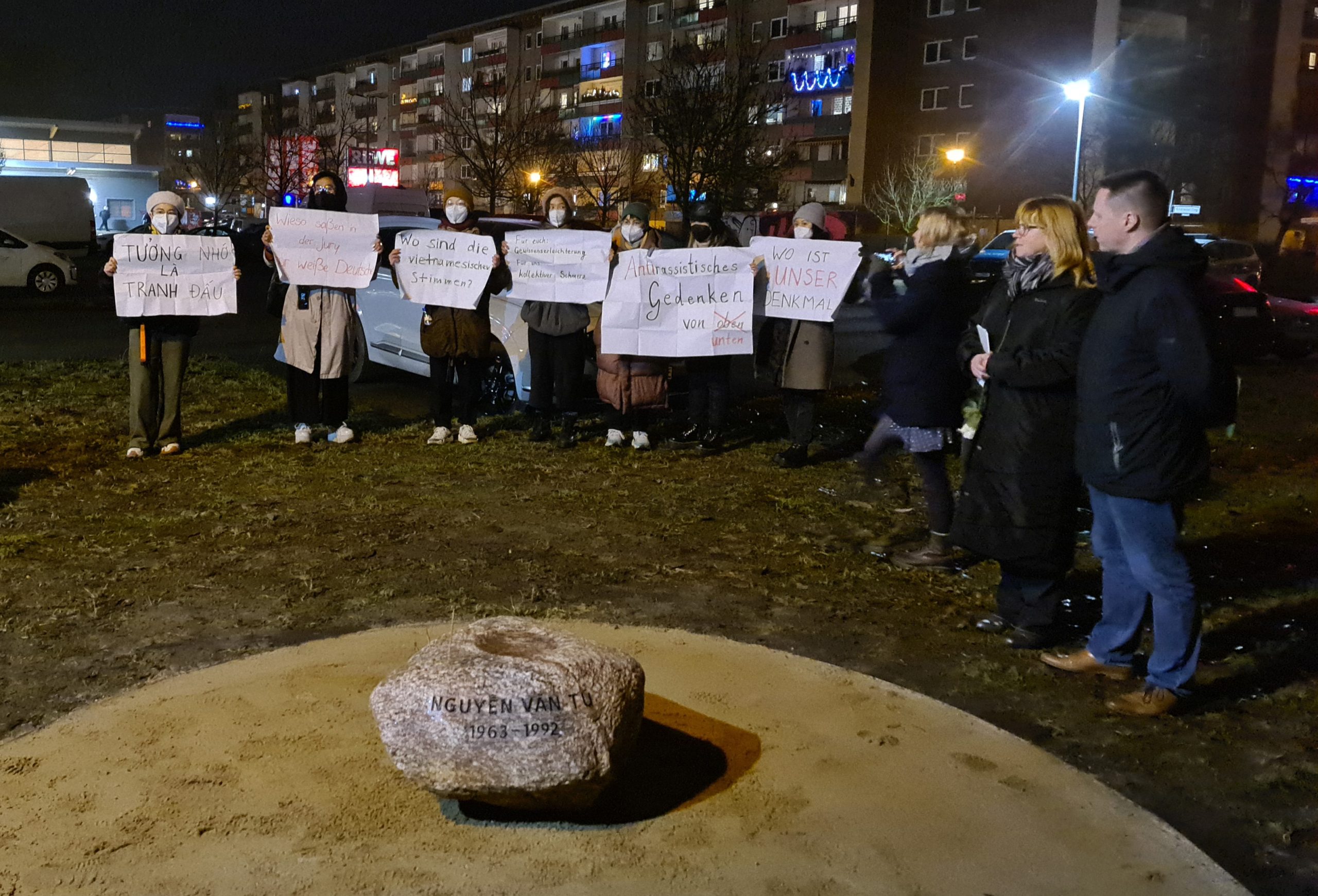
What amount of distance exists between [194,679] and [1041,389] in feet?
12.4

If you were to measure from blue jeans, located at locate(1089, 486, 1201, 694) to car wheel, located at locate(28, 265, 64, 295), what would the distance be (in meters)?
26.2

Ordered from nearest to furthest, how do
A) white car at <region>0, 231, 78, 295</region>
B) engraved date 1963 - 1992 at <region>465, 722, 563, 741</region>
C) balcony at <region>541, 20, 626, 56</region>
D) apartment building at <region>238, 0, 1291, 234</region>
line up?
engraved date 1963 - 1992 at <region>465, 722, 563, 741</region>
white car at <region>0, 231, 78, 295</region>
apartment building at <region>238, 0, 1291, 234</region>
balcony at <region>541, 20, 626, 56</region>

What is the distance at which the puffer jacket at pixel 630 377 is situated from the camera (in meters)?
9.57

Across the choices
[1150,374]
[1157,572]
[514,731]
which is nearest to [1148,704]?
[1157,572]

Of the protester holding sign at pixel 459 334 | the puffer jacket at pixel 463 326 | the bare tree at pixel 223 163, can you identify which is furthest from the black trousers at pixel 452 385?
the bare tree at pixel 223 163

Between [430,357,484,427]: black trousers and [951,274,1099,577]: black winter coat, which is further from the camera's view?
[430,357,484,427]: black trousers

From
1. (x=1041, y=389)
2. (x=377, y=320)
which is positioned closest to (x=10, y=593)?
(x=1041, y=389)

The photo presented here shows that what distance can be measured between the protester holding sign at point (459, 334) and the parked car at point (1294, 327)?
537 inches

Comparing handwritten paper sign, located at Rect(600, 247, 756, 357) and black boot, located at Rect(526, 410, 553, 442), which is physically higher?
handwritten paper sign, located at Rect(600, 247, 756, 357)

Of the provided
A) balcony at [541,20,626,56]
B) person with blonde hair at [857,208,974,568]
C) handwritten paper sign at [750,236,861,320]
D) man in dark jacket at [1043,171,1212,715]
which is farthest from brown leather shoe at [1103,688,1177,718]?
balcony at [541,20,626,56]

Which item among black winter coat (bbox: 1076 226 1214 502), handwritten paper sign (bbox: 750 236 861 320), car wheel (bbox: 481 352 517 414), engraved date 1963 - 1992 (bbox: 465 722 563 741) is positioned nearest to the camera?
engraved date 1963 - 1992 (bbox: 465 722 563 741)

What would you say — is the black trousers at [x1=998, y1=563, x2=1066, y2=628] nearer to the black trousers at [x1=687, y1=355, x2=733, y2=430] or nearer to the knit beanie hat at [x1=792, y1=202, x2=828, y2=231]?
the knit beanie hat at [x1=792, y1=202, x2=828, y2=231]

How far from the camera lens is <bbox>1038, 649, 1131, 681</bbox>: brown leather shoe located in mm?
5027

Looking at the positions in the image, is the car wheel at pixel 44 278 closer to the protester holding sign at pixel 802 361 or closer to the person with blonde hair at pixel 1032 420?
the protester holding sign at pixel 802 361
